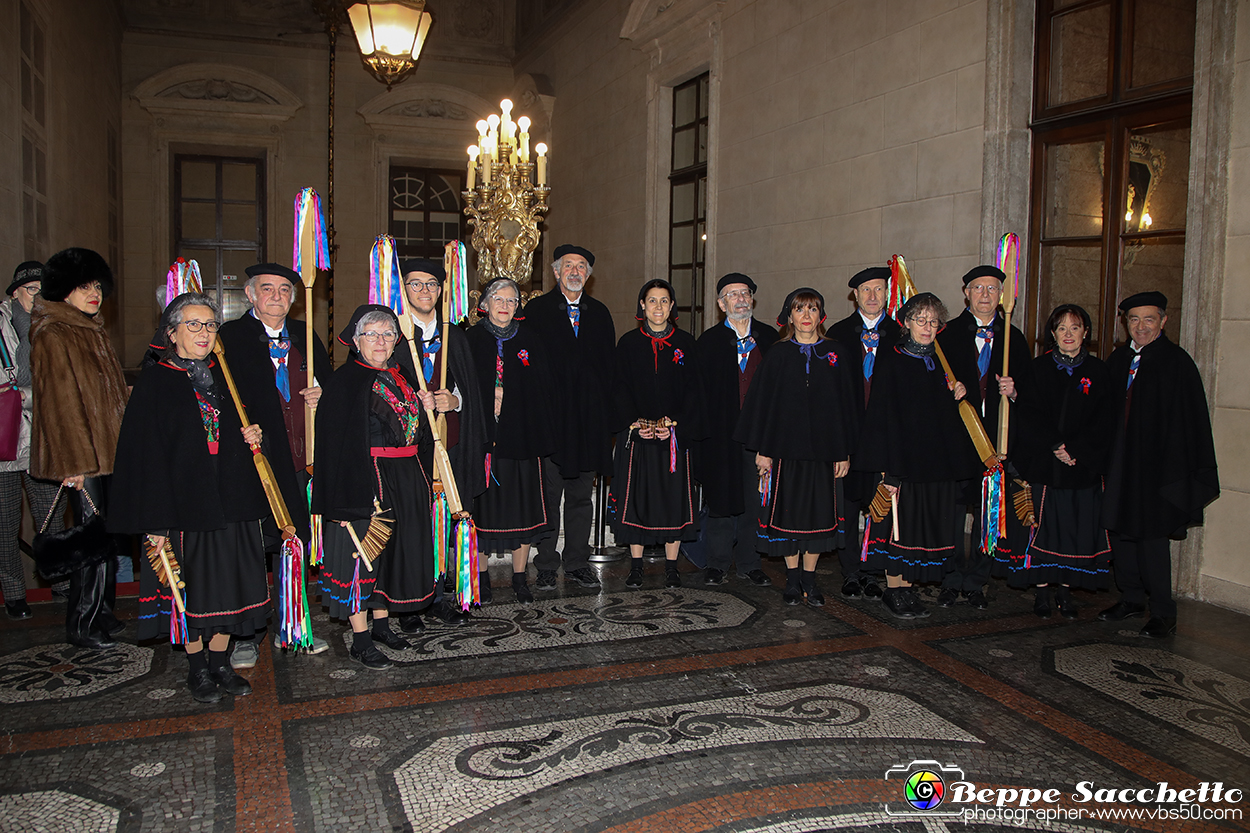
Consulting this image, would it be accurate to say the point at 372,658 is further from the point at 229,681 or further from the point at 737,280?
the point at 737,280

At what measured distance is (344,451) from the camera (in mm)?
3631

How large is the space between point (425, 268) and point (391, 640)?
69.2 inches

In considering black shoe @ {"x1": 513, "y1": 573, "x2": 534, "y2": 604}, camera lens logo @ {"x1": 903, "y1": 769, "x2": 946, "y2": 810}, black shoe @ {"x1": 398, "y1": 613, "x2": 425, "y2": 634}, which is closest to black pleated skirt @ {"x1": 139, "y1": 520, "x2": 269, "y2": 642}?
black shoe @ {"x1": 398, "y1": 613, "x2": 425, "y2": 634}

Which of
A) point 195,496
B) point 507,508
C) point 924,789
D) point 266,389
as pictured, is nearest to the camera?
point 924,789

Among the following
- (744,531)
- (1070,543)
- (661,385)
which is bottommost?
(744,531)

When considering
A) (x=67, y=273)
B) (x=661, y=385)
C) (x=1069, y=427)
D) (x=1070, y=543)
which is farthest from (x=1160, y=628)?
(x=67, y=273)

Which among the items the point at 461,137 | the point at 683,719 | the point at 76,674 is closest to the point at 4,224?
the point at 76,674

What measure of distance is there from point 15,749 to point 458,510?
1.81 metres

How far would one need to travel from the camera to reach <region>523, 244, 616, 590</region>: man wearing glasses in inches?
198

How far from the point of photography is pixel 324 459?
3652 millimetres

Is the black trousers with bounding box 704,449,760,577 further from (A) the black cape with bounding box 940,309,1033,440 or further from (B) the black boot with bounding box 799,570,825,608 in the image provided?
(A) the black cape with bounding box 940,309,1033,440

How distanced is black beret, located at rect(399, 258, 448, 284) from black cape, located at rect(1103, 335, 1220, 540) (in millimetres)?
3503

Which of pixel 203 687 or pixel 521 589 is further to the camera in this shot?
pixel 521 589

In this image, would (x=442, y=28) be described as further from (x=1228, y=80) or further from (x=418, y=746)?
(x=418, y=746)
